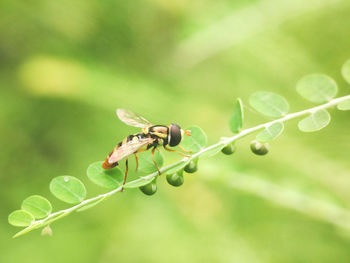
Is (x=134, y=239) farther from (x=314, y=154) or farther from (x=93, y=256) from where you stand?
(x=314, y=154)

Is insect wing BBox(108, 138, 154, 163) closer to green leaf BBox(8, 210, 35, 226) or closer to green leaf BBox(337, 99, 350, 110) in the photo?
green leaf BBox(8, 210, 35, 226)

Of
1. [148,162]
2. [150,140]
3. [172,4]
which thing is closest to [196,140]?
[148,162]

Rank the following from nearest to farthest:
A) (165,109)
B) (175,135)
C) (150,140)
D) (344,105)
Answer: (344,105) → (175,135) → (150,140) → (165,109)

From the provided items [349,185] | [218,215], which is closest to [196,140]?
[349,185]

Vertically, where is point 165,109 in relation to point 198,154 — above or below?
below

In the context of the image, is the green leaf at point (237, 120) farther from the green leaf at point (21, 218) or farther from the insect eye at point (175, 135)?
the green leaf at point (21, 218)

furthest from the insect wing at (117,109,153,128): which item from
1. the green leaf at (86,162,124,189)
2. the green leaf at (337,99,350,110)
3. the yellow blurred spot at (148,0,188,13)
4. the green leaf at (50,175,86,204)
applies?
the yellow blurred spot at (148,0,188,13)

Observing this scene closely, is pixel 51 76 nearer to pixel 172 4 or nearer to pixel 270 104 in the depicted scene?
pixel 172 4

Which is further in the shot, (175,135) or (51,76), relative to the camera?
(51,76)
